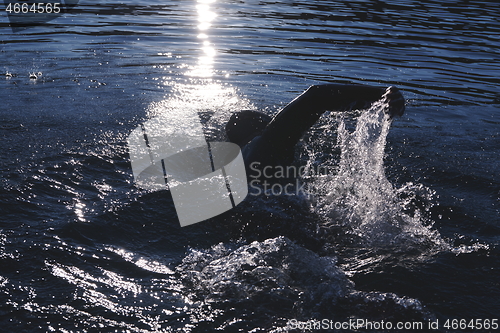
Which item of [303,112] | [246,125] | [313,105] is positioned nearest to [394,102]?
[313,105]

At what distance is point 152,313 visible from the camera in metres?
3.80

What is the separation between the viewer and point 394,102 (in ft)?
16.3

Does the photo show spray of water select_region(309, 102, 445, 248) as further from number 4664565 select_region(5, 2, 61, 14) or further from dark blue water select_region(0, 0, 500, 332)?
number 4664565 select_region(5, 2, 61, 14)

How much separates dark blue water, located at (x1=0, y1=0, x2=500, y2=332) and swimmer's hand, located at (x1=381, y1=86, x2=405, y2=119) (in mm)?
623

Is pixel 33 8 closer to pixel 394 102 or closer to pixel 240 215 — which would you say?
pixel 240 215

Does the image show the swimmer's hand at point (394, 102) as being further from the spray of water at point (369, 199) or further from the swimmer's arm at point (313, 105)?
the spray of water at point (369, 199)

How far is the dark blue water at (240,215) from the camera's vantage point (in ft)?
12.7

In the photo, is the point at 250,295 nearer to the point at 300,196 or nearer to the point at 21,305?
the point at 21,305

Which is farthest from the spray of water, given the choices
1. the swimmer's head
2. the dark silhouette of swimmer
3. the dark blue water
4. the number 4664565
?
the number 4664565

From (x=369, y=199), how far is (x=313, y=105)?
1.29 m

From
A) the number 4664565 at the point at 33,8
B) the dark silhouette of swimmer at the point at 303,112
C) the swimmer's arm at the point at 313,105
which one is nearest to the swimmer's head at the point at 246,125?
the dark silhouette of swimmer at the point at 303,112

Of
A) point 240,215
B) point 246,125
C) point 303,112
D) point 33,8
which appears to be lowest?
point 240,215

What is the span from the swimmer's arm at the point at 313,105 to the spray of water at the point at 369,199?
16cm

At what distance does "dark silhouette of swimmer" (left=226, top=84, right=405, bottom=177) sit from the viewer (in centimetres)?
525
